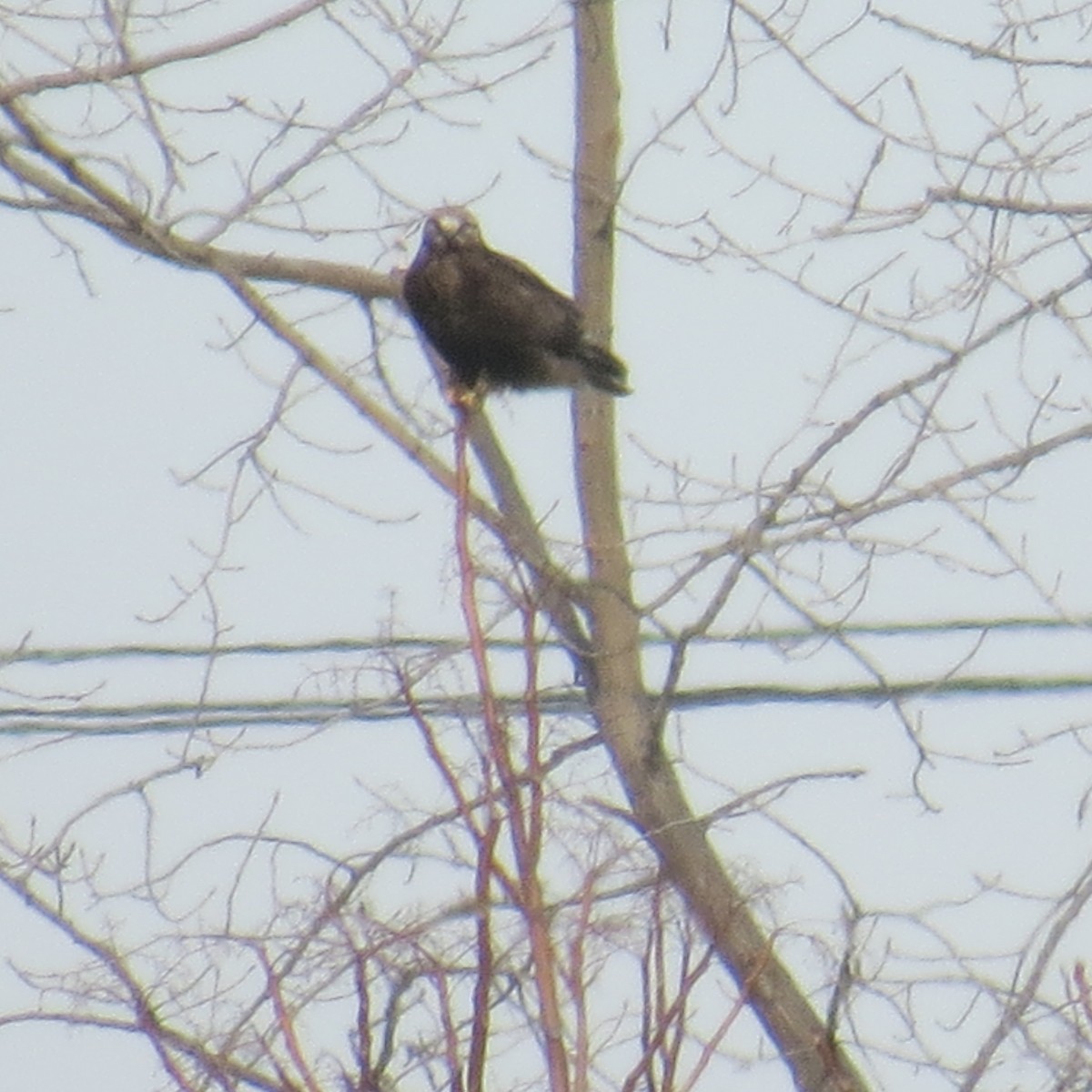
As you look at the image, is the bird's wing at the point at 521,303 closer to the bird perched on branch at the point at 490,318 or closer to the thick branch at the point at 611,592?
the bird perched on branch at the point at 490,318

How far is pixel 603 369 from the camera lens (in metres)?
6.53

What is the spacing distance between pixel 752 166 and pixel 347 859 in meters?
2.58

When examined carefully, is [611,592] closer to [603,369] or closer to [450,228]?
[603,369]

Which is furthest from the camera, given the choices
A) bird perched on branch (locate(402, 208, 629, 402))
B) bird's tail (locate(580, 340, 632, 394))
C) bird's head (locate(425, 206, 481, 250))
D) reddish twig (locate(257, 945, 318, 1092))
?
bird's tail (locate(580, 340, 632, 394))

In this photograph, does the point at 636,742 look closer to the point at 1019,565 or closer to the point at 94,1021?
the point at 1019,565

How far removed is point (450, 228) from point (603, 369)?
599 millimetres

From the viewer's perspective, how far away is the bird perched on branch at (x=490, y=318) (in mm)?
6328

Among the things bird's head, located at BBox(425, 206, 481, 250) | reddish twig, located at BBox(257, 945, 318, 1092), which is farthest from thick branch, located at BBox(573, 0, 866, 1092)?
reddish twig, located at BBox(257, 945, 318, 1092)

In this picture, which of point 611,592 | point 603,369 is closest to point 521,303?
point 603,369

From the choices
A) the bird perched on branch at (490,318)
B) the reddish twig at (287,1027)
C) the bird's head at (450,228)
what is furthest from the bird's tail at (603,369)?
the reddish twig at (287,1027)

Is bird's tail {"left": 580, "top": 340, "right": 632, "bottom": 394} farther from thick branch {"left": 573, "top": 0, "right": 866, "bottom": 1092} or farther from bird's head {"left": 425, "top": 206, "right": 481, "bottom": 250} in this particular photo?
bird's head {"left": 425, "top": 206, "right": 481, "bottom": 250}

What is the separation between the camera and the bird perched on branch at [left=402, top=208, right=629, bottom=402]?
20.8ft

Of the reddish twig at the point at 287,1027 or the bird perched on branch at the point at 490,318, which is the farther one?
the bird perched on branch at the point at 490,318

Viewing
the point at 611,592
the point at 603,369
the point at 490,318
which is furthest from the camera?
the point at 603,369
